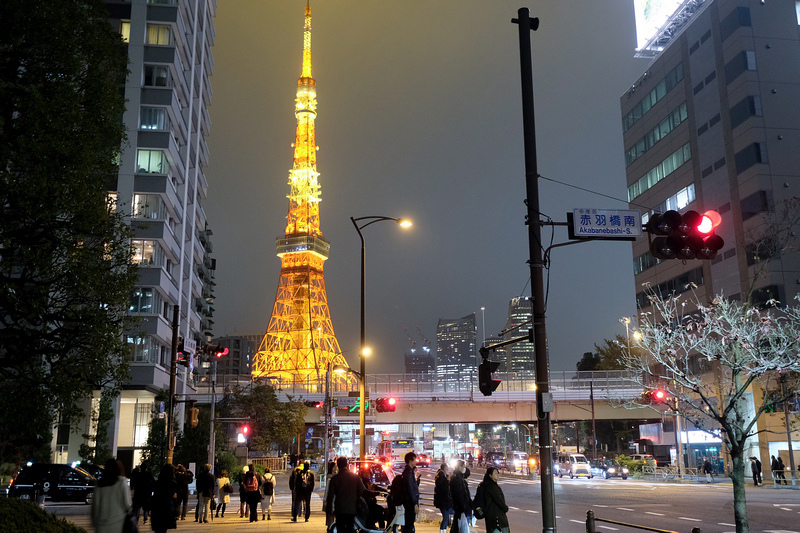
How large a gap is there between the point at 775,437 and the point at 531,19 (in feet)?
146

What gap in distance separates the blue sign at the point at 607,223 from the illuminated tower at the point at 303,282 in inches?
2958

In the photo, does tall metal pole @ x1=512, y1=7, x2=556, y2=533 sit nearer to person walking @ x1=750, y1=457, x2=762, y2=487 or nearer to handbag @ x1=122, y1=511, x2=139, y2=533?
handbag @ x1=122, y1=511, x2=139, y2=533

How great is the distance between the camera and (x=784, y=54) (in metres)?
54.1

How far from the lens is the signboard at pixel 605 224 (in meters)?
11.3

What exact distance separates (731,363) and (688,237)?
380 inches

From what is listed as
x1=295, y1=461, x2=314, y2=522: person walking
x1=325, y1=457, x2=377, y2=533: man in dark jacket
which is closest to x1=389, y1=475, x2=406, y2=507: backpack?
x1=325, y1=457, x2=377, y2=533: man in dark jacket

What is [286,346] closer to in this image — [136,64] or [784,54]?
[136,64]

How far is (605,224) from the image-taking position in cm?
1148

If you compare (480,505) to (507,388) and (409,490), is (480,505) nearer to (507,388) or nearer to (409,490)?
(409,490)

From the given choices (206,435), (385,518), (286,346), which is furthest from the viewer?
(286,346)

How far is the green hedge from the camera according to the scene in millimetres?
9171

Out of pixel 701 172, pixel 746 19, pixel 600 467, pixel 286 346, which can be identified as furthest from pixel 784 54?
pixel 286 346

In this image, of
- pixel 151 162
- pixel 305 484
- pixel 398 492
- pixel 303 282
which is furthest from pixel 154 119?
pixel 303 282

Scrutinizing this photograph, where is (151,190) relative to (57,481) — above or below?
above
